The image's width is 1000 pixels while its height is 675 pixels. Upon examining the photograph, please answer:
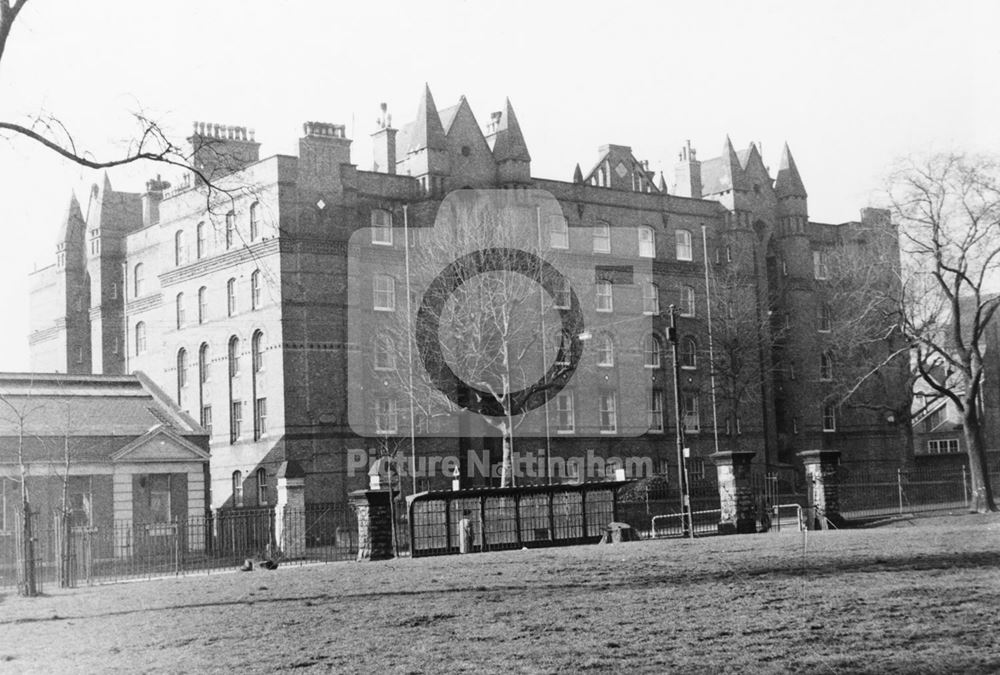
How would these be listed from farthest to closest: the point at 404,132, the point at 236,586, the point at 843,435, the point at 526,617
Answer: the point at 843,435 → the point at 404,132 → the point at 236,586 → the point at 526,617

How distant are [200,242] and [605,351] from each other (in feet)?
61.9

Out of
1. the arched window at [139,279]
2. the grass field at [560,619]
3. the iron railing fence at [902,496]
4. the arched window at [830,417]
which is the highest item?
the arched window at [139,279]

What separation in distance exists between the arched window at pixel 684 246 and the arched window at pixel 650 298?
258 centimetres

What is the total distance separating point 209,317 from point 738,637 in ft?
142

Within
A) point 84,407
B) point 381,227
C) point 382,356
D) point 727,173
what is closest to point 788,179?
point 727,173

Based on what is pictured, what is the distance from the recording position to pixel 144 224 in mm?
61000

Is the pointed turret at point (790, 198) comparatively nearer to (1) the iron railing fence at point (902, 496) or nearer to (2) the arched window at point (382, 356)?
(1) the iron railing fence at point (902, 496)

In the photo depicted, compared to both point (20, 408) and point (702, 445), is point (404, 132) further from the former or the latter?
point (20, 408)

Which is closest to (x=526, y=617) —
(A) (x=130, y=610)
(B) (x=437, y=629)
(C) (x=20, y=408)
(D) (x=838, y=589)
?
(B) (x=437, y=629)

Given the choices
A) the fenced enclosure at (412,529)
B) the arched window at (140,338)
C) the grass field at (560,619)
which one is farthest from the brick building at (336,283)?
the grass field at (560,619)

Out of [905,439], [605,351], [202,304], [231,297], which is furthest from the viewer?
[905,439]

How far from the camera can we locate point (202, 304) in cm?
5431

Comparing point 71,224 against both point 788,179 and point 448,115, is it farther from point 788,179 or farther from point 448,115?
point 788,179

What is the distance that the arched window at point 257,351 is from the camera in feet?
167
